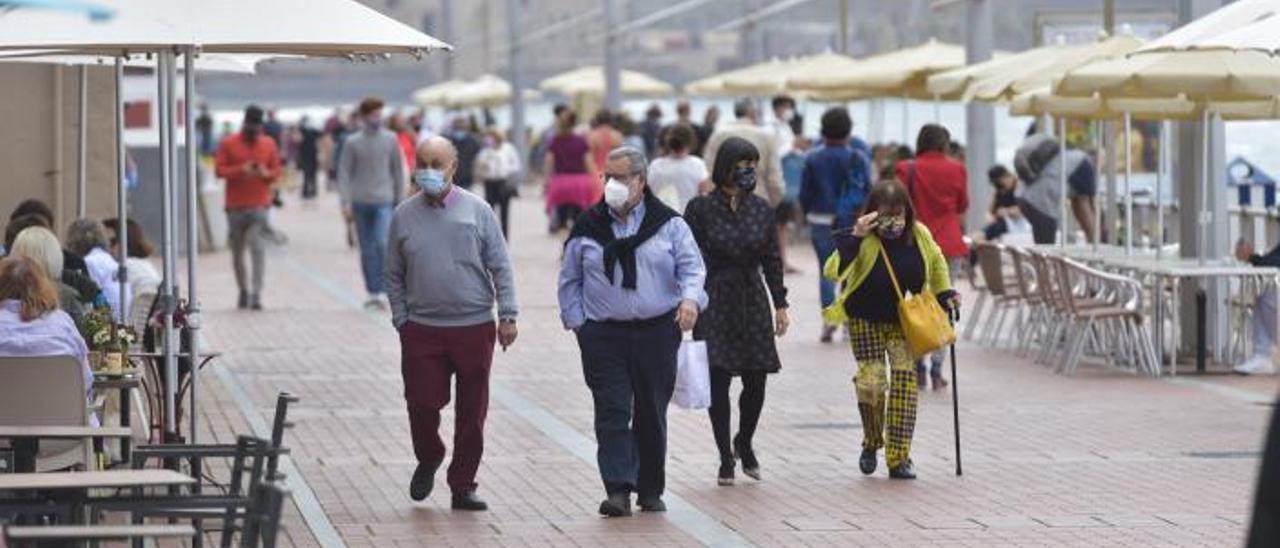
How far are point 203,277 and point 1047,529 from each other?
62.5 feet

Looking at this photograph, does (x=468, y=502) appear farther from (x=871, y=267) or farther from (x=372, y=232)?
(x=372, y=232)

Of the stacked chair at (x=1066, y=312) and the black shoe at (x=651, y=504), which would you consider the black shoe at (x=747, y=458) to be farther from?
the stacked chair at (x=1066, y=312)

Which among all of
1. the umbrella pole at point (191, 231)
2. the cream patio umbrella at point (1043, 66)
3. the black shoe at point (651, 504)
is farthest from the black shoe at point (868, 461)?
the cream patio umbrella at point (1043, 66)

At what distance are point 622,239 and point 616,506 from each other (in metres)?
1.04

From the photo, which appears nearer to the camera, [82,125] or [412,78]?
[82,125]

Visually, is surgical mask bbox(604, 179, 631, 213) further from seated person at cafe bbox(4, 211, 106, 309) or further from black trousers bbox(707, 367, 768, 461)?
seated person at cafe bbox(4, 211, 106, 309)

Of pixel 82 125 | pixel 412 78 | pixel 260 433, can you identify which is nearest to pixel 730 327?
pixel 260 433

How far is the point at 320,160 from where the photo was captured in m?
63.9

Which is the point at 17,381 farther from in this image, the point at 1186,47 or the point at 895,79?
the point at 895,79

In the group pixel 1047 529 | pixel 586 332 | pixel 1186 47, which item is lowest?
pixel 1047 529

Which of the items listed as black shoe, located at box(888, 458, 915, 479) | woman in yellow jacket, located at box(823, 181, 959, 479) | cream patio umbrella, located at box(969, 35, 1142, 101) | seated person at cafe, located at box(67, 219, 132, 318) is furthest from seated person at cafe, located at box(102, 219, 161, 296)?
cream patio umbrella, located at box(969, 35, 1142, 101)

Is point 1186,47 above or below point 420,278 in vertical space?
above

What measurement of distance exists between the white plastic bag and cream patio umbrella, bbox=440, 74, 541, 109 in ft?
188

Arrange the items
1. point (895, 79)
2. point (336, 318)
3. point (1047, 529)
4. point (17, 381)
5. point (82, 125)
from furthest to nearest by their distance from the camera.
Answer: point (895, 79)
point (336, 318)
point (82, 125)
point (1047, 529)
point (17, 381)
